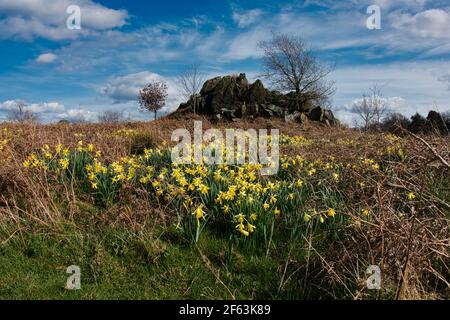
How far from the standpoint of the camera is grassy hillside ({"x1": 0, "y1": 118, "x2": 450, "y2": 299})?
3.30 m

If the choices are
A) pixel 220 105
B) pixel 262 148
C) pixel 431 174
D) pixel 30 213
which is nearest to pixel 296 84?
pixel 220 105

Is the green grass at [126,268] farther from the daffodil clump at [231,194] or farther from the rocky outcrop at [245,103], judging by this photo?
the rocky outcrop at [245,103]

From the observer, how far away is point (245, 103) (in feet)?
83.7

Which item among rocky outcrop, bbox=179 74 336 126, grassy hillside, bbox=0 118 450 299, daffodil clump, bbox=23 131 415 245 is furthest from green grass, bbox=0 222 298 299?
rocky outcrop, bbox=179 74 336 126

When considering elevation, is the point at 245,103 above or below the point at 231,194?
above

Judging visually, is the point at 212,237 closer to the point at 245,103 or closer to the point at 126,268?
the point at 126,268

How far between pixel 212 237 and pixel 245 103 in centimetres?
2186

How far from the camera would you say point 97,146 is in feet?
26.2

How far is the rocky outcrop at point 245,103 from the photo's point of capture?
24625 millimetres

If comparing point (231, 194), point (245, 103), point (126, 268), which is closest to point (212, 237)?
point (231, 194)
